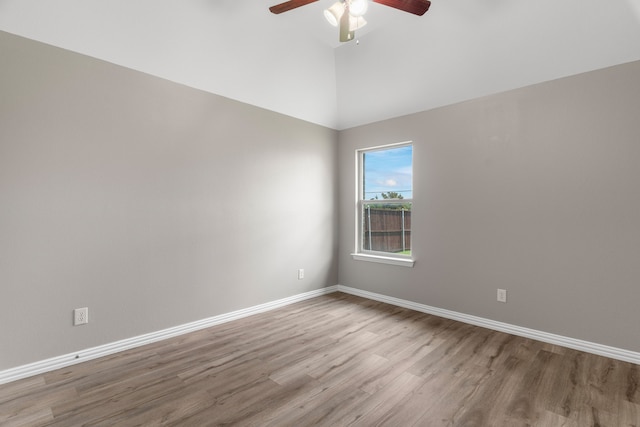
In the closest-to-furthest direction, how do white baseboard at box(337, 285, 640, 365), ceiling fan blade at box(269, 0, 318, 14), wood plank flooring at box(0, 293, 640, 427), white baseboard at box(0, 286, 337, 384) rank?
1. wood plank flooring at box(0, 293, 640, 427)
2. ceiling fan blade at box(269, 0, 318, 14)
3. white baseboard at box(0, 286, 337, 384)
4. white baseboard at box(337, 285, 640, 365)

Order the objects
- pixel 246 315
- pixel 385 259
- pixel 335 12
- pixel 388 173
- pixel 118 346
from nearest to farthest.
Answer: pixel 335 12 < pixel 118 346 < pixel 246 315 < pixel 385 259 < pixel 388 173

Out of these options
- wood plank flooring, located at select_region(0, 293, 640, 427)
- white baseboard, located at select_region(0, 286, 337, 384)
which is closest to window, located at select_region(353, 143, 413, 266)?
wood plank flooring, located at select_region(0, 293, 640, 427)

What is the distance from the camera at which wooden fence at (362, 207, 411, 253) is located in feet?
12.9

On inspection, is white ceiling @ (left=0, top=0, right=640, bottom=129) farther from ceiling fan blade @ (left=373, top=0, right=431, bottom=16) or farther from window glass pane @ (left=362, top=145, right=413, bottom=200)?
ceiling fan blade @ (left=373, top=0, right=431, bottom=16)

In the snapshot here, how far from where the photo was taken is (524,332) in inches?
116

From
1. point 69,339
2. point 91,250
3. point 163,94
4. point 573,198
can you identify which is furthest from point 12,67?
point 573,198

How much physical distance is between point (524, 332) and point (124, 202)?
12.0 ft

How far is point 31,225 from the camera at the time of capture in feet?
7.29

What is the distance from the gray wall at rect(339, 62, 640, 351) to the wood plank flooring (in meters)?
0.39

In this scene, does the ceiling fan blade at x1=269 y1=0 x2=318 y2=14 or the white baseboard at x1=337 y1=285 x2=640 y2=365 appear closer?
the ceiling fan blade at x1=269 y1=0 x2=318 y2=14

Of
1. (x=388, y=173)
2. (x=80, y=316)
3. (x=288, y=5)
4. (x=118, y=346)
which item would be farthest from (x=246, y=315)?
(x=288, y=5)

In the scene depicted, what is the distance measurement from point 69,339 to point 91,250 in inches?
25.9

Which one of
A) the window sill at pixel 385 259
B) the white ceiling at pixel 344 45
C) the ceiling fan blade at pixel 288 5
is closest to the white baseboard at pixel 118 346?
the window sill at pixel 385 259

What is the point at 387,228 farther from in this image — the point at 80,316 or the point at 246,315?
the point at 80,316
